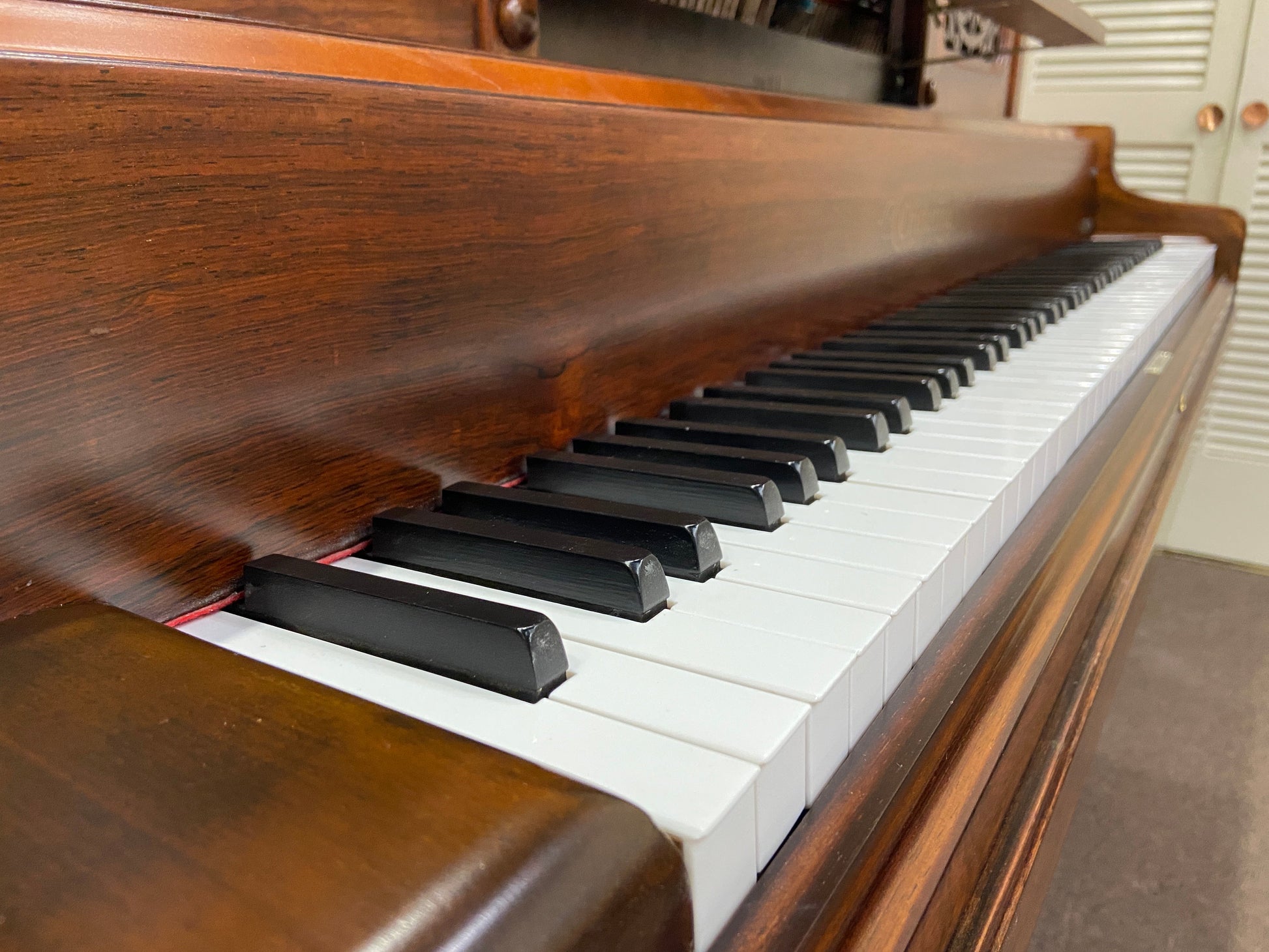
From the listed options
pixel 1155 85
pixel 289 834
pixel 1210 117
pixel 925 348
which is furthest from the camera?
pixel 1155 85

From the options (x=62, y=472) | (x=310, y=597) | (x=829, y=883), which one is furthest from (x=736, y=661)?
(x=62, y=472)

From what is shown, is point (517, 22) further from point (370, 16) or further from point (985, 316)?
point (985, 316)

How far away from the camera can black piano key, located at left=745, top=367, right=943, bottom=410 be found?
42.8 inches

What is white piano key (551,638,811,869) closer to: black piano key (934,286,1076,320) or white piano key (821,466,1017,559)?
white piano key (821,466,1017,559)

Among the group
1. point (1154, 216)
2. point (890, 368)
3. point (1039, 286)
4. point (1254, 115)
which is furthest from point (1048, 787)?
point (1254, 115)

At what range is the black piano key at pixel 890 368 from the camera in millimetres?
1146

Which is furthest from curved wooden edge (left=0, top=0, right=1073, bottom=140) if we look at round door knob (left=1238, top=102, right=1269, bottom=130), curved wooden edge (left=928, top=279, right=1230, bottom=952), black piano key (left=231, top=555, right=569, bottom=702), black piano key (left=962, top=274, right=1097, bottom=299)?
round door knob (left=1238, top=102, right=1269, bottom=130)

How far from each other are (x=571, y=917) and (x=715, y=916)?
110mm

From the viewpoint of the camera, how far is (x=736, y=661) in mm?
507

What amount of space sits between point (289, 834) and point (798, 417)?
2.43 ft

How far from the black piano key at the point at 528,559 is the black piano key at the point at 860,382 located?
0.53 m

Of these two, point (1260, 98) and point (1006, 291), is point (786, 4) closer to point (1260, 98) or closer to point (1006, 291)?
point (1006, 291)

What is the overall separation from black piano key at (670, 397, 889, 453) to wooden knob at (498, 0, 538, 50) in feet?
1.29

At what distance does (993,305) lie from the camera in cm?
162
